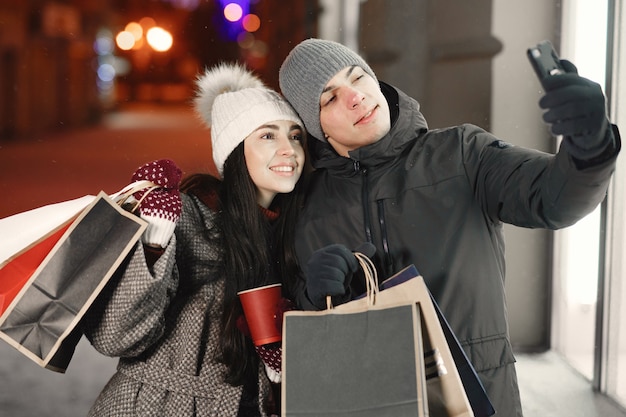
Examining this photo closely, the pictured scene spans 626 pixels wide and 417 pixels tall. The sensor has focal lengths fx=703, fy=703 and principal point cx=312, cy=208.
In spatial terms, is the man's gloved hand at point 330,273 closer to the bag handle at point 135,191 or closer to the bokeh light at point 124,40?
the bag handle at point 135,191

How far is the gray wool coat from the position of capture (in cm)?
150

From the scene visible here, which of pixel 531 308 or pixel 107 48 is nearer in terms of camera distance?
pixel 531 308

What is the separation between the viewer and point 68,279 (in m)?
1.41

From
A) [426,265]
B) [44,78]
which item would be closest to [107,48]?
[44,78]

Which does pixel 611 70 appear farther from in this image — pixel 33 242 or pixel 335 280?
pixel 33 242

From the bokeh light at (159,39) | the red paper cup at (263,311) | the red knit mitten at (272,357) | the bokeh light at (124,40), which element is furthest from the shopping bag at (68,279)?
the bokeh light at (159,39)

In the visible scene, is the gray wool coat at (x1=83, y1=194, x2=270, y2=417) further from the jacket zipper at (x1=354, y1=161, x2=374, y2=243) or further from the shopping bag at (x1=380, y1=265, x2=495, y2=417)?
the shopping bag at (x1=380, y1=265, x2=495, y2=417)

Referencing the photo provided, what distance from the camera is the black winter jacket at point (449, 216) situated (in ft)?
4.79

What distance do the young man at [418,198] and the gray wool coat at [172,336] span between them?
10.1 inches

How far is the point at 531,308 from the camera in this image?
10.8 feet

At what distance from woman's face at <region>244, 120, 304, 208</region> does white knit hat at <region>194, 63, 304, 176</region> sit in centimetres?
2

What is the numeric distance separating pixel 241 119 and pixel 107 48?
100 inches

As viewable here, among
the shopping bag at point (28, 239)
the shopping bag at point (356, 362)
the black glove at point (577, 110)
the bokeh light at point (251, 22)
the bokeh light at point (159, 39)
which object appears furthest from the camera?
the bokeh light at point (159, 39)

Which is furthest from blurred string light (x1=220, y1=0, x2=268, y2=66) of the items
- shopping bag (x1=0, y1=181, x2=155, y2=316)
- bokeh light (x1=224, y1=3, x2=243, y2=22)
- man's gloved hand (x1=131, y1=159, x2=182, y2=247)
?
shopping bag (x1=0, y1=181, x2=155, y2=316)
